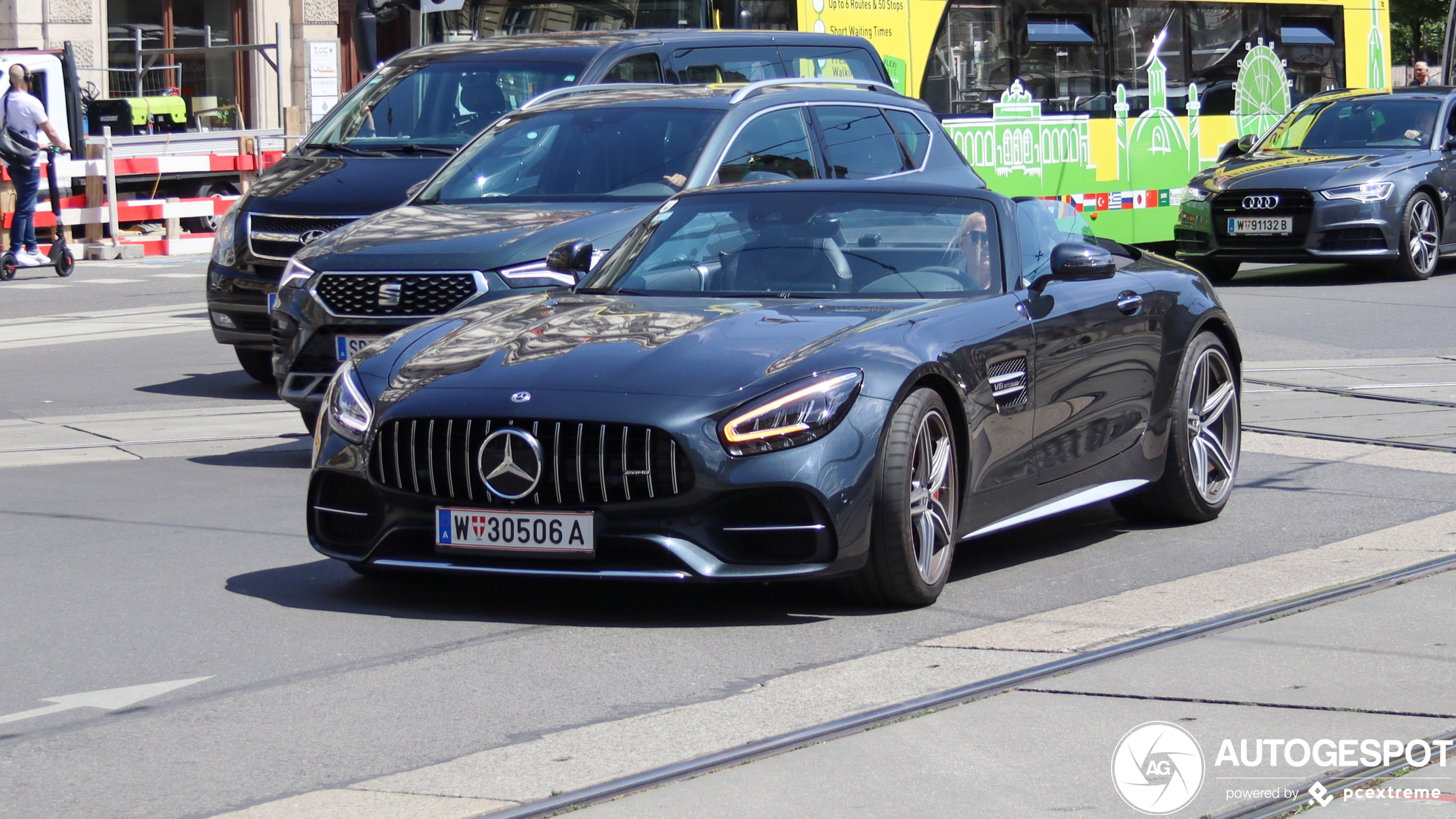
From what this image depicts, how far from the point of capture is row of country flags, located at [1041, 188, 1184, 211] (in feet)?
65.3

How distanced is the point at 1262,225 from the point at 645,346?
13.4m

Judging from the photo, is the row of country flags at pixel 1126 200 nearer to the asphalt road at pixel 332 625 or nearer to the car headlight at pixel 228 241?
the car headlight at pixel 228 241

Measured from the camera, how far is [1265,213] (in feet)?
60.1

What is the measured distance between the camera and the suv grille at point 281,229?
11328mm

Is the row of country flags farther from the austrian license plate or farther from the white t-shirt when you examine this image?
the austrian license plate

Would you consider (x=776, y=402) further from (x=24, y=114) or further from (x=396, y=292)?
(x=24, y=114)

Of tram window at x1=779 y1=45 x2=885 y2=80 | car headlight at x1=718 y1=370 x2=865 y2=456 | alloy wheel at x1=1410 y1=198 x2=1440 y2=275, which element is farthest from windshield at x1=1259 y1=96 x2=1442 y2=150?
car headlight at x1=718 y1=370 x2=865 y2=456

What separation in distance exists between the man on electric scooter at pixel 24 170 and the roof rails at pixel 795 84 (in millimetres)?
11795

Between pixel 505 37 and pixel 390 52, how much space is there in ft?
81.4

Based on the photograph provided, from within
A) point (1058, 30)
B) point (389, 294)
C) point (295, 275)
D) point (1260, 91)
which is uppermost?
point (1058, 30)

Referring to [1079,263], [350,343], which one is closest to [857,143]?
[350,343]

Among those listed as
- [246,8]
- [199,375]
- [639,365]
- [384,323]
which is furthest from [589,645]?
[246,8]

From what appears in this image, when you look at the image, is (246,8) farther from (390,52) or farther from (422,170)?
(422,170)

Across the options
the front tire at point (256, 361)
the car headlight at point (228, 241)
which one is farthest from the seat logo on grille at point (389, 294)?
the front tire at point (256, 361)
